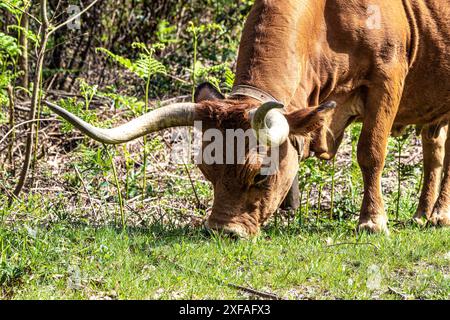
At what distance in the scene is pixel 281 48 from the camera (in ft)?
27.2

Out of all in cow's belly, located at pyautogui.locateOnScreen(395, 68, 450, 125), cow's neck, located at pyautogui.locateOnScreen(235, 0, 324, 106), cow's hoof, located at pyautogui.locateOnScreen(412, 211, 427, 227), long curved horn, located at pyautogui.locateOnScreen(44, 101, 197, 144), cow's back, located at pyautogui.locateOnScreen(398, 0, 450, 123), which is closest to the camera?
long curved horn, located at pyautogui.locateOnScreen(44, 101, 197, 144)

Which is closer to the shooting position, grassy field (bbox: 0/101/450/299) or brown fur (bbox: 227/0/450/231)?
grassy field (bbox: 0/101/450/299)

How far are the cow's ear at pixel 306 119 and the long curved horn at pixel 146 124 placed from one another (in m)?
0.84

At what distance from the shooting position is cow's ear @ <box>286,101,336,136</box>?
7820 millimetres

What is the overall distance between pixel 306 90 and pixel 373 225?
4.72 feet

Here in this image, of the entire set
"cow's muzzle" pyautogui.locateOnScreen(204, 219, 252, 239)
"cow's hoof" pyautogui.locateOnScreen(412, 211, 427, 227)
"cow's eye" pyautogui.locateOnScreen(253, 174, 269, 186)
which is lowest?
"cow's hoof" pyautogui.locateOnScreen(412, 211, 427, 227)

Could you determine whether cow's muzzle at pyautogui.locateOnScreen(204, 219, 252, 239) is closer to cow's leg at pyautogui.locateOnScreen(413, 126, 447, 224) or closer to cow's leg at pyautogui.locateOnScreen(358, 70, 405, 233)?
cow's leg at pyautogui.locateOnScreen(358, 70, 405, 233)

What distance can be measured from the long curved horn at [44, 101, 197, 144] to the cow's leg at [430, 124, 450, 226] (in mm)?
3060

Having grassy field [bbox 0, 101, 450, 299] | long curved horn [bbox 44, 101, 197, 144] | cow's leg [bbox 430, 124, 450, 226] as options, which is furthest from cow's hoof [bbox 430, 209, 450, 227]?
long curved horn [bbox 44, 101, 197, 144]

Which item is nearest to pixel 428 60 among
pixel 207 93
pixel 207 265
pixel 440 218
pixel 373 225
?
pixel 440 218

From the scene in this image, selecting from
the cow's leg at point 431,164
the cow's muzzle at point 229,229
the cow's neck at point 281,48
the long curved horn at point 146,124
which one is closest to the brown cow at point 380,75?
the cow's neck at point 281,48

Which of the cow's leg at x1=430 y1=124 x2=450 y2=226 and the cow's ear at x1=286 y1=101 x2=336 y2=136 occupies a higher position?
the cow's ear at x1=286 y1=101 x2=336 y2=136

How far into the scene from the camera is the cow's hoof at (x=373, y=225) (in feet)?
29.1

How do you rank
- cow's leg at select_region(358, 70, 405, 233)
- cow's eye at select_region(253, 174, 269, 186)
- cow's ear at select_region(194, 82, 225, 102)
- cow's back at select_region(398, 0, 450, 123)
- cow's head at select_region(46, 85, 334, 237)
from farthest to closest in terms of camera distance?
1. cow's back at select_region(398, 0, 450, 123)
2. cow's leg at select_region(358, 70, 405, 233)
3. cow's ear at select_region(194, 82, 225, 102)
4. cow's eye at select_region(253, 174, 269, 186)
5. cow's head at select_region(46, 85, 334, 237)
